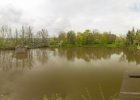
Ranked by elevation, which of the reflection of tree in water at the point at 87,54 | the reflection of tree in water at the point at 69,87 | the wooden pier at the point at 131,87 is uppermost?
the wooden pier at the point at 131,87

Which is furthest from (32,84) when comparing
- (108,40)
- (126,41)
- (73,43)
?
(108,40)

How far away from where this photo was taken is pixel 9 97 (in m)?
6.91

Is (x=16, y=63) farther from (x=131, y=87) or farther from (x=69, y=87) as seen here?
(x=131, y=87)

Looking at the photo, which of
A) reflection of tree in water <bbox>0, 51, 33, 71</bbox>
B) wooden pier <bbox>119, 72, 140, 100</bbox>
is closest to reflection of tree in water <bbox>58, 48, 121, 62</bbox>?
reflection of tree in water <bbox>0, 51, 33, 71</bbox>

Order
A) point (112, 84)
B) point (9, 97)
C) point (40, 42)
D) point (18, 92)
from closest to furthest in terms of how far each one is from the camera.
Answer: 1. point (9, 97)
2. point (18, 92)
3. point (112, 84)
4. point (40, 42)

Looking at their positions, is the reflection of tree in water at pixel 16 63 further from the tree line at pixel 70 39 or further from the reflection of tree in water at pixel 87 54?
the tree line at pixel 70 39

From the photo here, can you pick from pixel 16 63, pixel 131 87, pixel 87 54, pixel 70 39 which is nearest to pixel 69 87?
pixel 131 87

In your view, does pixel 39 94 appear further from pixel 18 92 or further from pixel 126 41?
pixel 126 41

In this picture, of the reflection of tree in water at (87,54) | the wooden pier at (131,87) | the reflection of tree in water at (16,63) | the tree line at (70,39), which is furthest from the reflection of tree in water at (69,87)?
the tree line at (70,39)

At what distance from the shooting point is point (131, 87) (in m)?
3.61

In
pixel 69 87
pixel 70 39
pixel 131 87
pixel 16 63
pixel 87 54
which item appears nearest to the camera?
pixel 131 87

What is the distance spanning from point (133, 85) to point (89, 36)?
37346 mm

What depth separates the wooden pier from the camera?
11.5 feet

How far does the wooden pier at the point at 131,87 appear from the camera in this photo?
3.51 meters
